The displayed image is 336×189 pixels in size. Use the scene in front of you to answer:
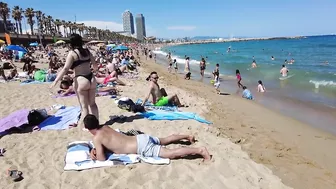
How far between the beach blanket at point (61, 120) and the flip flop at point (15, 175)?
6.33 ft

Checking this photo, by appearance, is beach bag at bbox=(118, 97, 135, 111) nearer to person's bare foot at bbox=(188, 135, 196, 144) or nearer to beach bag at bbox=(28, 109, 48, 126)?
beach bag at bbox=(28, 109, 48, 126)

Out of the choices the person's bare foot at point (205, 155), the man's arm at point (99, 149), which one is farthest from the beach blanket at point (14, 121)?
the person's bare foot at point (205, 155)

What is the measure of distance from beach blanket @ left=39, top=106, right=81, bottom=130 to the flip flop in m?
1.93

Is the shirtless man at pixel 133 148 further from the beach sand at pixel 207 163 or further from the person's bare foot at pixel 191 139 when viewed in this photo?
the person's bare foot at pixel 191 139

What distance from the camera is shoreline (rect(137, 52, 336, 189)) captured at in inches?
181

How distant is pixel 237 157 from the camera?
474 centimetres

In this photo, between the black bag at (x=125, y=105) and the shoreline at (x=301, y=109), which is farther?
the shoreline at (x=301, y=109)

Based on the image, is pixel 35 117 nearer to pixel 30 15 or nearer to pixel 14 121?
pixel 14 121

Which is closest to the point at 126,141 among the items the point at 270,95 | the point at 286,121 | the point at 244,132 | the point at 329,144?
the point at 244,132

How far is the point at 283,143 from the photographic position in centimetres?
612

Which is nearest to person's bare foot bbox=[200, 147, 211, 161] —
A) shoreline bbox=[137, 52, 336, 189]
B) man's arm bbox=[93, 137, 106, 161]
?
shoreline bbox=[137, 52, 336, 189]

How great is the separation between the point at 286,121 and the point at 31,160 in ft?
21.7

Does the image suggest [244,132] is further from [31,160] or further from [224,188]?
[31,160]

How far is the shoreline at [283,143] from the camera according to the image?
15.1 ft
